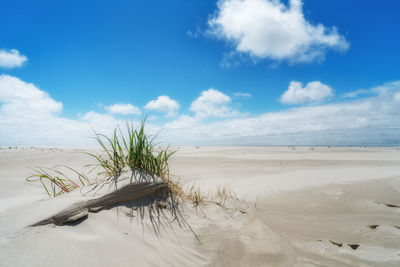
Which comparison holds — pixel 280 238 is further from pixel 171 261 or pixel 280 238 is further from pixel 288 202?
pixel 288 202

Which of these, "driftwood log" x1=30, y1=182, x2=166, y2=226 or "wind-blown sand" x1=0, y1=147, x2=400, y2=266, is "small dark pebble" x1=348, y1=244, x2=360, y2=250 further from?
"driftwood log" x1=30, y1=182, x2=166, y2=226

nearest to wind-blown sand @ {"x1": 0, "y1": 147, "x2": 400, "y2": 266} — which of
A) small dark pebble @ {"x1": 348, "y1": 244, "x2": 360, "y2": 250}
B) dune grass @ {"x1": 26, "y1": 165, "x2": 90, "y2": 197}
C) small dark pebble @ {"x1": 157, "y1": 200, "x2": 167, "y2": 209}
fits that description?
small dark pebble @ {"x1": 348, "y1": 244, "x2": 360, "y2": 250}

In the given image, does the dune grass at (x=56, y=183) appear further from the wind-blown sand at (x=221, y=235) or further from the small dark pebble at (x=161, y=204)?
the small dark pebble at (x=161, y=204)

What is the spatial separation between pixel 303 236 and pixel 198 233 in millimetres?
1495

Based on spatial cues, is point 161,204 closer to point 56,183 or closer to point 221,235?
point 221,235

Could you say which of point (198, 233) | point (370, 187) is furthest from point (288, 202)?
point (370, 187)

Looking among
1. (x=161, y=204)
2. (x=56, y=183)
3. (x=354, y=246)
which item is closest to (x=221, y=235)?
(x=161, y=204)

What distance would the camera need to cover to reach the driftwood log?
1.66 meters

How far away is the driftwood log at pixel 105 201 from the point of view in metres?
1.66

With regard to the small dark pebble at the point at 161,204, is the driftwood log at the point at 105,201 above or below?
above

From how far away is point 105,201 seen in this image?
2139mm

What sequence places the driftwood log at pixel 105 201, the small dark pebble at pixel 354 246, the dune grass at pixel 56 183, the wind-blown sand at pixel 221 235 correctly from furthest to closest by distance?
1. the dune grass at pixel 56 183
2. the small dark pebble at pixel 354 246
3. the driftwood log at pixel 105 201
4. the wind-blown sand at pixel 221 235

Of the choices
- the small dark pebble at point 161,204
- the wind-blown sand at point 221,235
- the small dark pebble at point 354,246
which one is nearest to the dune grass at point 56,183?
the wind-blown sand at point 221,235

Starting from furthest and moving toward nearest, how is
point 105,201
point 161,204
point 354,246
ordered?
point 161,204, point 354,246, point 105,201
